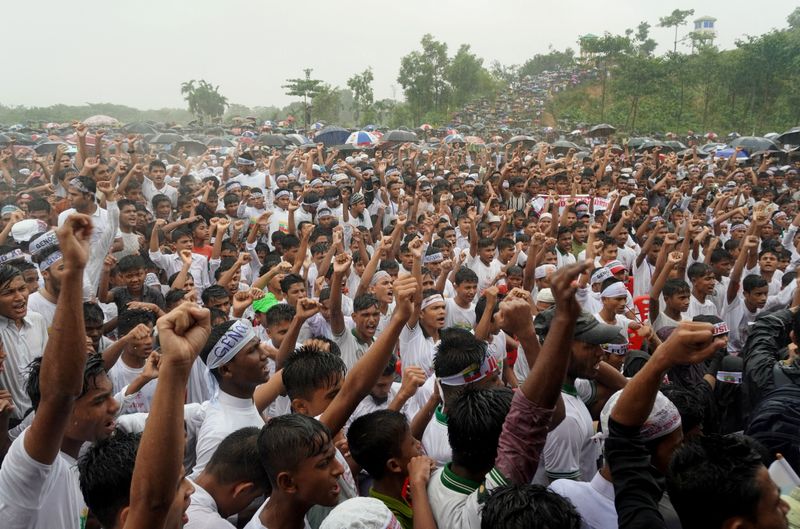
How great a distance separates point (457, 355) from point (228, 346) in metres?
1.25

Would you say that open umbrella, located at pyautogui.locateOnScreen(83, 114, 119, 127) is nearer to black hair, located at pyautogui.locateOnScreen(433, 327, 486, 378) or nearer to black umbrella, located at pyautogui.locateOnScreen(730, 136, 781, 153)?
black umbrella, located at pyautogui.locateOnScreen(730, 136, 781, 153)

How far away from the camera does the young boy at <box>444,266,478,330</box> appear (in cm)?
591

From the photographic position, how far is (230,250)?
6.91 meters

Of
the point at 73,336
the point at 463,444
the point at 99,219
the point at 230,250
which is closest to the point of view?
the point at 73,336

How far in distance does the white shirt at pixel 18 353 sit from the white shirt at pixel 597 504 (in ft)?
10.8

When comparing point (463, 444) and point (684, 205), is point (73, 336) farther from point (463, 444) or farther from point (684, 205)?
point (684, 205)

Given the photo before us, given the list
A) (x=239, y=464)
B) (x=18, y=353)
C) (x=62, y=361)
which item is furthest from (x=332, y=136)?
(x=62, y=361)

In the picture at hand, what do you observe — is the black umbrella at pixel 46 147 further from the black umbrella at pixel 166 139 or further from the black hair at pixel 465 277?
the black hair at pixel 465 277

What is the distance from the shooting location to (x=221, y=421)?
320cm

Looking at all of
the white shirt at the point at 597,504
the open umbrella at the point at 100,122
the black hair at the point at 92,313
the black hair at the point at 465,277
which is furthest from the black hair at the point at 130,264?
the open umbrella at the point at 100,122

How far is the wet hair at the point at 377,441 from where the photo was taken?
8.79 feet

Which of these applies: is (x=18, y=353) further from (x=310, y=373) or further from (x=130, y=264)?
(x=310, y=373)

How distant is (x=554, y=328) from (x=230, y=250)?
17.6 feet

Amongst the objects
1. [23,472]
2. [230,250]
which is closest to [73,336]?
[23,472]
